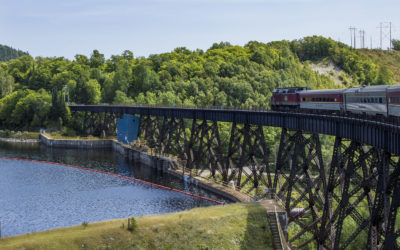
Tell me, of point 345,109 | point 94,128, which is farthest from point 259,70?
point 345,109

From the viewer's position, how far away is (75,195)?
200ft

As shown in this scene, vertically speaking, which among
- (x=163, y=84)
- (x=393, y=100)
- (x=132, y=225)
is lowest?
(x=132, y=225)

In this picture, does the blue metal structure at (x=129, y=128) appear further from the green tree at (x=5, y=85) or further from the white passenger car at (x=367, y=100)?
the green tree at (x=5, y=85)

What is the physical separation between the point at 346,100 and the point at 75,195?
3501 centimetres

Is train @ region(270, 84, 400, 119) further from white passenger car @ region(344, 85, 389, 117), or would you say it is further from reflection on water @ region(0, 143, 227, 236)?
reflection on water @ region(0, 143, 227, 236)

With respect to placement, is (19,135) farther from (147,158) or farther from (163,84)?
(147,158)

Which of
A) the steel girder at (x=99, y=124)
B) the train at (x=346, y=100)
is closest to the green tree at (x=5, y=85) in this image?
the steel girder at (x=99, y=124)

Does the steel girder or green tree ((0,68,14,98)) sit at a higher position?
green tree ((0,68,14,98))

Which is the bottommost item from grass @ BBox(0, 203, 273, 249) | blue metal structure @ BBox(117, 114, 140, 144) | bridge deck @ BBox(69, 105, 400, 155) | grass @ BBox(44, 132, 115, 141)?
grass @ BBox(44, 132, 115, 141)

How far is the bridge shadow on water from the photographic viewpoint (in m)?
36.9

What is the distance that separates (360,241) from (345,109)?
11.8m

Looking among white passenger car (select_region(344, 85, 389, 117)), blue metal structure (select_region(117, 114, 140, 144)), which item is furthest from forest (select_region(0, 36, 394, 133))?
white passenger car (select_region(344, 85, 389, 117))

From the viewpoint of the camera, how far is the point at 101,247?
3338cm

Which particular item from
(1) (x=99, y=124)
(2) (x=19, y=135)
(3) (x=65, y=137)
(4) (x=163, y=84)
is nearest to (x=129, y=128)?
(1) (x=99, y=124)
